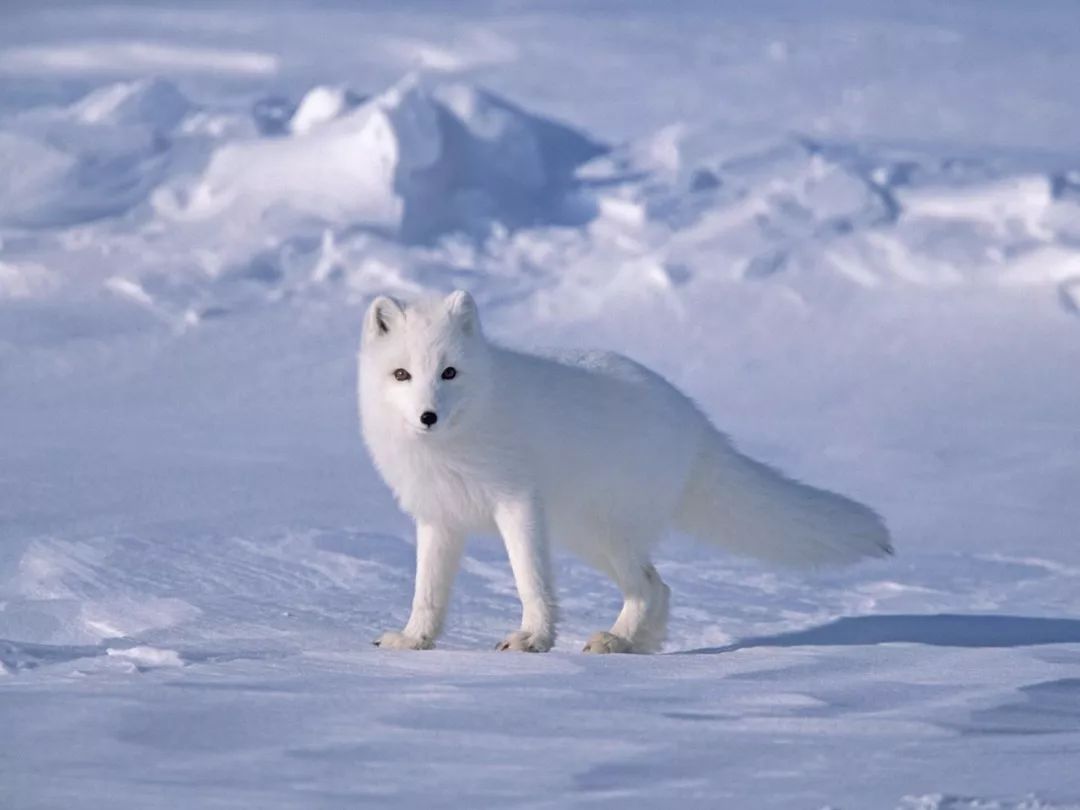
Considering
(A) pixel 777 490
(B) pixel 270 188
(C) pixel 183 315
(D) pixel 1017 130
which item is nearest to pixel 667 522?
(A) pixel 777 490

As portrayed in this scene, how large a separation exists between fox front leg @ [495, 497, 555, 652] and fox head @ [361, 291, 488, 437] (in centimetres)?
25

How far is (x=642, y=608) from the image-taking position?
12.1 feet

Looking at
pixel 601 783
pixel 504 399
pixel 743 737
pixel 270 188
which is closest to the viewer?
pixel 601 783

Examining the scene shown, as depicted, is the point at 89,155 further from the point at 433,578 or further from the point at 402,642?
the point at 402,642

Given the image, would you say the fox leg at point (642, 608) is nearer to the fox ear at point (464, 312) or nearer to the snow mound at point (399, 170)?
the fox ear at point (464, 312)

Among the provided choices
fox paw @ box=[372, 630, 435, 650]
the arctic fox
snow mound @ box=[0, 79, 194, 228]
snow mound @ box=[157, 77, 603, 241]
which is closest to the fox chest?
the arctic fox

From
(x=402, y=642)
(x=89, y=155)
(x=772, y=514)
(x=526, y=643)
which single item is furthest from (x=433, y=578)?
(x=89, y=155)

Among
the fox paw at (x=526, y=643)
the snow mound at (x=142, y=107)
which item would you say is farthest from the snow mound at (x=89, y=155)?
the fox paw at (x=526, y=643)

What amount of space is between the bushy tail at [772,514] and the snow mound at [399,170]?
4986 mm

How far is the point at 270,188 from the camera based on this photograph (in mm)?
9078

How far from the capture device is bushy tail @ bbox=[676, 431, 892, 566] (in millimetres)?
3803

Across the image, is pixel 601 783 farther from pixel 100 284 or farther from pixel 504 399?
pixel 100 284

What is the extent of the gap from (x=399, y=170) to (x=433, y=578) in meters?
5.43

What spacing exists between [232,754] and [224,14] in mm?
10519
